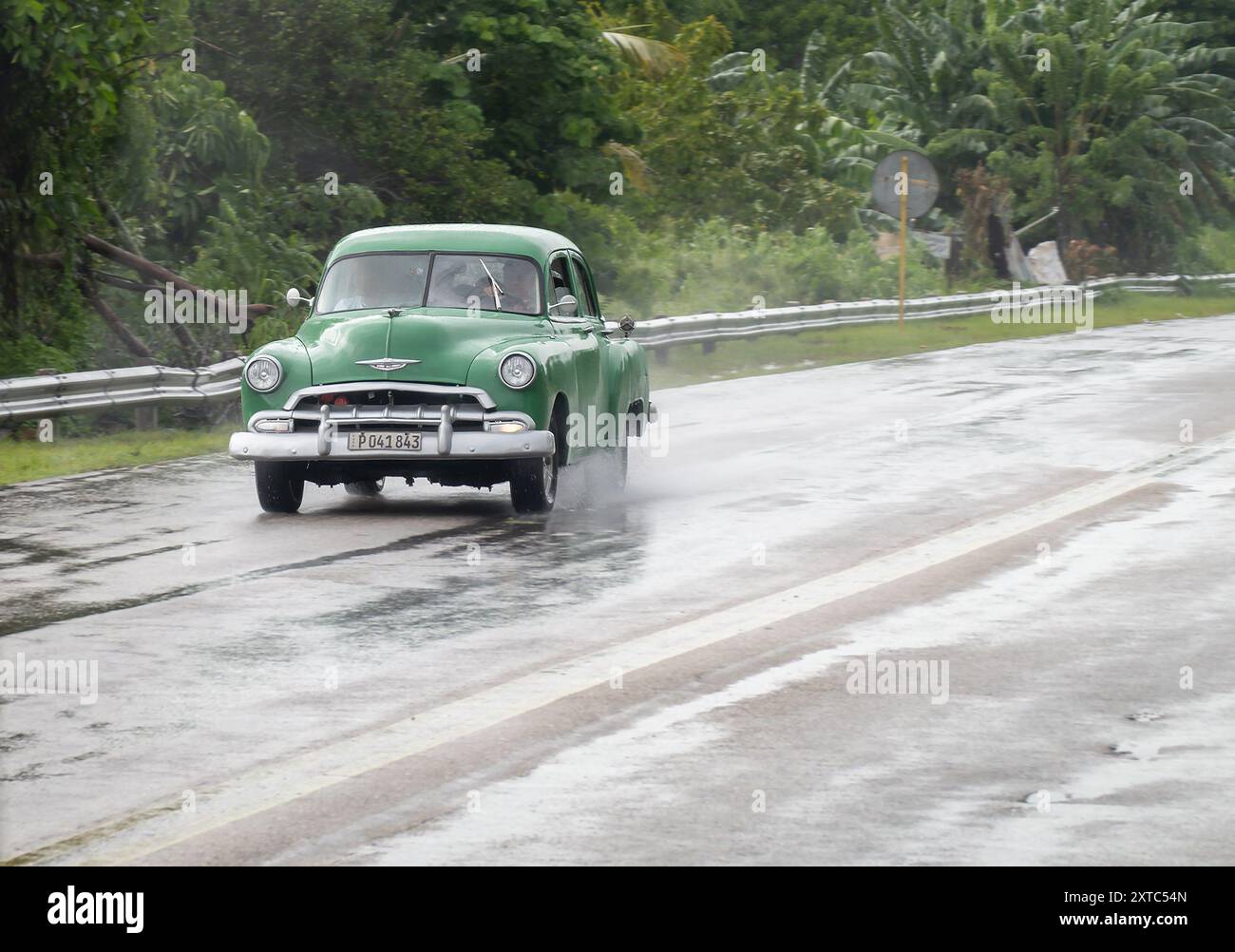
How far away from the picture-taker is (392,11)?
31.4 metres

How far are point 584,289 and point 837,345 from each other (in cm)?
1591

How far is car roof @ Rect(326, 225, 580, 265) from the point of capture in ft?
48.7

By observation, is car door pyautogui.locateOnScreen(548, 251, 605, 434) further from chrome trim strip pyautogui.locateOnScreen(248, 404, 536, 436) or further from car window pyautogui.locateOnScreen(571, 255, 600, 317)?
chrome trim strip pyautogui.locateOnScreen(248, 404, 536, 436)

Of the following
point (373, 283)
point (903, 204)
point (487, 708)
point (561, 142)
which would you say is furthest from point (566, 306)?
point (903, 204)

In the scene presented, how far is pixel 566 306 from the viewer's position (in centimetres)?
1473

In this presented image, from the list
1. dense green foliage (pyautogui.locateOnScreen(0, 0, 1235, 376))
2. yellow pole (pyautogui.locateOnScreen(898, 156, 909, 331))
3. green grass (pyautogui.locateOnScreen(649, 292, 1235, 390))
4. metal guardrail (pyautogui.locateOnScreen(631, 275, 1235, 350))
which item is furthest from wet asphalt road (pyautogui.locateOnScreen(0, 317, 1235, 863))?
yellow pole (pyautogui.locateOnScreen(898, 156, 909, 331))

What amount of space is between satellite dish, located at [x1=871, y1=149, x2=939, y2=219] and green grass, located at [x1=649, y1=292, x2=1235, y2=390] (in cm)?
193

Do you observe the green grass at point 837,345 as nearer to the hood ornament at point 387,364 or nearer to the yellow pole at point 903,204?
→ the yellow pole at point 903,204

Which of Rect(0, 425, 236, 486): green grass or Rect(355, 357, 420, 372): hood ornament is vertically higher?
Rect(355, 357, 420, 372): hood ornament

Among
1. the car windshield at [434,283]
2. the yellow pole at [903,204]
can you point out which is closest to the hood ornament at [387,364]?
the car windshield at [434,283]

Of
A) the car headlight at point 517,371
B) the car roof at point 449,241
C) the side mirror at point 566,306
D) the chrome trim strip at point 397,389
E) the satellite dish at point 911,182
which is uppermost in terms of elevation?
the satellite dish at point 911,182

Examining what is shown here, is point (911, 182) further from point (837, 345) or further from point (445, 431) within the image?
point (445, 431)

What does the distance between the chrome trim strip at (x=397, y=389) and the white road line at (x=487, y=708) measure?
2.80 metres

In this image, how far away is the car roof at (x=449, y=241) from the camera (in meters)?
14.8
